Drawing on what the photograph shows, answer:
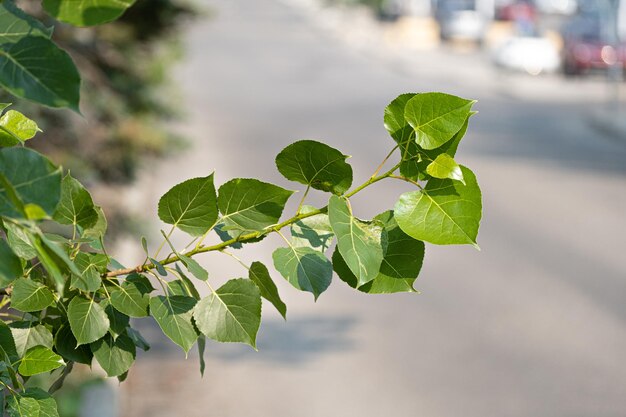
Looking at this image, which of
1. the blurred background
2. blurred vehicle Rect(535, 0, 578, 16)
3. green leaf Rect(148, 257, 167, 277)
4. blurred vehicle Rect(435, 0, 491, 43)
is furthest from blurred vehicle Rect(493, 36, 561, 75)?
green leaf Rect(148, 257, 167, 277)

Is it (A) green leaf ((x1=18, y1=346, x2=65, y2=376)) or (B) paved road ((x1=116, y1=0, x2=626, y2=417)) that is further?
(B) paved road ((x1=116, y1=0, x2=626, y2=417))

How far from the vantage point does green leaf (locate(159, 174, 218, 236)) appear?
113cm

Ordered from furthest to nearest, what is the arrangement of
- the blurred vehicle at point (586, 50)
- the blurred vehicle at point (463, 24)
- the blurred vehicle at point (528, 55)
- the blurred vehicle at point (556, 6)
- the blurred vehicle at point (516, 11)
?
the blurred vehicle at point (556, 6)
the blurred vehicle at point (516, 11)
the blurred vehicle at point (463, 24)
the blurred vehicle at point (528, 55)
the blurred vehicle at point (586, 50)

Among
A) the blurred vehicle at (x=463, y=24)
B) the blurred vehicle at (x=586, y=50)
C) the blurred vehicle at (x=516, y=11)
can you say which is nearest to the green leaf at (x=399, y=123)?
the blurred vehicle at (x=586, y=50)

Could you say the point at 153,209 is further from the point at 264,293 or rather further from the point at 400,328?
the point at 264,293

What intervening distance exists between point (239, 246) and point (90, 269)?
15 cm

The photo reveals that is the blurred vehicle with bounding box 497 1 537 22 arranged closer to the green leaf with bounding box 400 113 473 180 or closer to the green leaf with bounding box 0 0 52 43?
the green leaf with bounding box 400 113 473 180

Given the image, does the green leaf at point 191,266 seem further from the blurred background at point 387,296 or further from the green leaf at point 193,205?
the blurred background at point 387,296

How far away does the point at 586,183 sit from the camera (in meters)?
14.8

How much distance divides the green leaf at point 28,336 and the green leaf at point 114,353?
0.06m

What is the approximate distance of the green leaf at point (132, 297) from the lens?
43.3 inches

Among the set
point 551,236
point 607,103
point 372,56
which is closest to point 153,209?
point 551,236

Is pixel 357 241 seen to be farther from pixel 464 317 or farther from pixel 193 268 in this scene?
pixel 464 317

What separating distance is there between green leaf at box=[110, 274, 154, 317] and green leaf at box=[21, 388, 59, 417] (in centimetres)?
11
